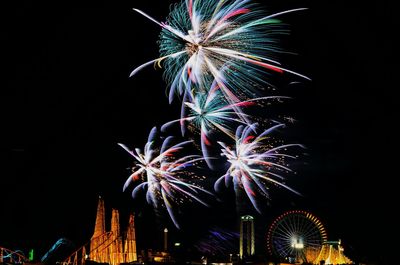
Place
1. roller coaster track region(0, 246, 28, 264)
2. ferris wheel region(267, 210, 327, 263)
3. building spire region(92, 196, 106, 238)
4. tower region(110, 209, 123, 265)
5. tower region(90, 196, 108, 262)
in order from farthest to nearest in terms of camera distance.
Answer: ferris wheel region(267, 210, 327, 263) < building spire region(92, 196, 106, 238) < tower region(110, 209, 123, 265) < tower region(90, 196, 108, 262) < roller coaster track region(0, 246, 28, 264)

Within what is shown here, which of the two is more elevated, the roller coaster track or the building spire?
the building spire

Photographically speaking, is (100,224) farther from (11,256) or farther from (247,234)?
(247,234)

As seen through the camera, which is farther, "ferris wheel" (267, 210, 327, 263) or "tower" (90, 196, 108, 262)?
"ferris wheel" (267, 210, 327, 263)

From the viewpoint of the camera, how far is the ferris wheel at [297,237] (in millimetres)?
46969

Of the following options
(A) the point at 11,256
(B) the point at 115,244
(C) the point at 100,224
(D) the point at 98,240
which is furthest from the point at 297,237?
(A) the point at 11,256

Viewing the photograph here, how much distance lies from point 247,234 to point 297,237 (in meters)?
14.6

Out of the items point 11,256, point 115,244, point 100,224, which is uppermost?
point 100,224

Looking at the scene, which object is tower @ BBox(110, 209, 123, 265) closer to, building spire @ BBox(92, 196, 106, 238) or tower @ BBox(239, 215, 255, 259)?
building spire @ BBox(92, 196, 106, 238)

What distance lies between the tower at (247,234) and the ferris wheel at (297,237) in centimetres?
1195

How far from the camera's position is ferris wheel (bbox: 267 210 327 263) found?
47.0m

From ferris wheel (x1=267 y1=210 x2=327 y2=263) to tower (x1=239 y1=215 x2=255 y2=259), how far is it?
1195cm

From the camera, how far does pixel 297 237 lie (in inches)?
1893

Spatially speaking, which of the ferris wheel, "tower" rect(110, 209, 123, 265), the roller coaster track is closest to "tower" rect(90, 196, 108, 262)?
"tower" rect(110, 209, 123, 265)

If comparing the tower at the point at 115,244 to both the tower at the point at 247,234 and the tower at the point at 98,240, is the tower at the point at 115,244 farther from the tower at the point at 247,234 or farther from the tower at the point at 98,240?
the tower at the point at 247,234
